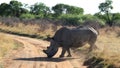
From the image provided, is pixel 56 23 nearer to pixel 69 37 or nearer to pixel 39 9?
pixel 69 37

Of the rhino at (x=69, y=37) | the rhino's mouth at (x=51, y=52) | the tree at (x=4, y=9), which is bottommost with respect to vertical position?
the tree at (x=4, y=9)

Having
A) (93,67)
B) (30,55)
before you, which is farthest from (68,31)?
(93,67)

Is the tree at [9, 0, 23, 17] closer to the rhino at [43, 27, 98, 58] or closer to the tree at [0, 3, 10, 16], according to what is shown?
the tree at [0, 3, 10, 16]

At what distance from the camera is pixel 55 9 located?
359ft

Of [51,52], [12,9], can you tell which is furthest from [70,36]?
[12,9]

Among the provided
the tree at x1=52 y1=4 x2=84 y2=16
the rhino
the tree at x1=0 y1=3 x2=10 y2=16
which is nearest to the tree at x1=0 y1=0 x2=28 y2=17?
the tree at x1=0 y1=3 x2=10 y2=16

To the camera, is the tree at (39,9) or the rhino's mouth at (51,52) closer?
the rhino's mouth at (51,52)

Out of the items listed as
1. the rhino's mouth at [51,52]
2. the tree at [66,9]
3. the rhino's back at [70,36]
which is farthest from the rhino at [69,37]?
the tree at [66,9]

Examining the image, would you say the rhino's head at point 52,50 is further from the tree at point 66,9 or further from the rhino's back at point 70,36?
the tree at point 66,9

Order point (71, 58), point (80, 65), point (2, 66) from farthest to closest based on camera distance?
point (71, 58) → point (80, 65) → point (2, 66)

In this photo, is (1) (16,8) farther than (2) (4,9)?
No

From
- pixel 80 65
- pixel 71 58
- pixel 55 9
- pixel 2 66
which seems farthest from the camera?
pixel 55 9

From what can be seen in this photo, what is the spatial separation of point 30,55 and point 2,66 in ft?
20.0

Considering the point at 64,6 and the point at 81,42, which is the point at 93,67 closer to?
the point at 81,42
